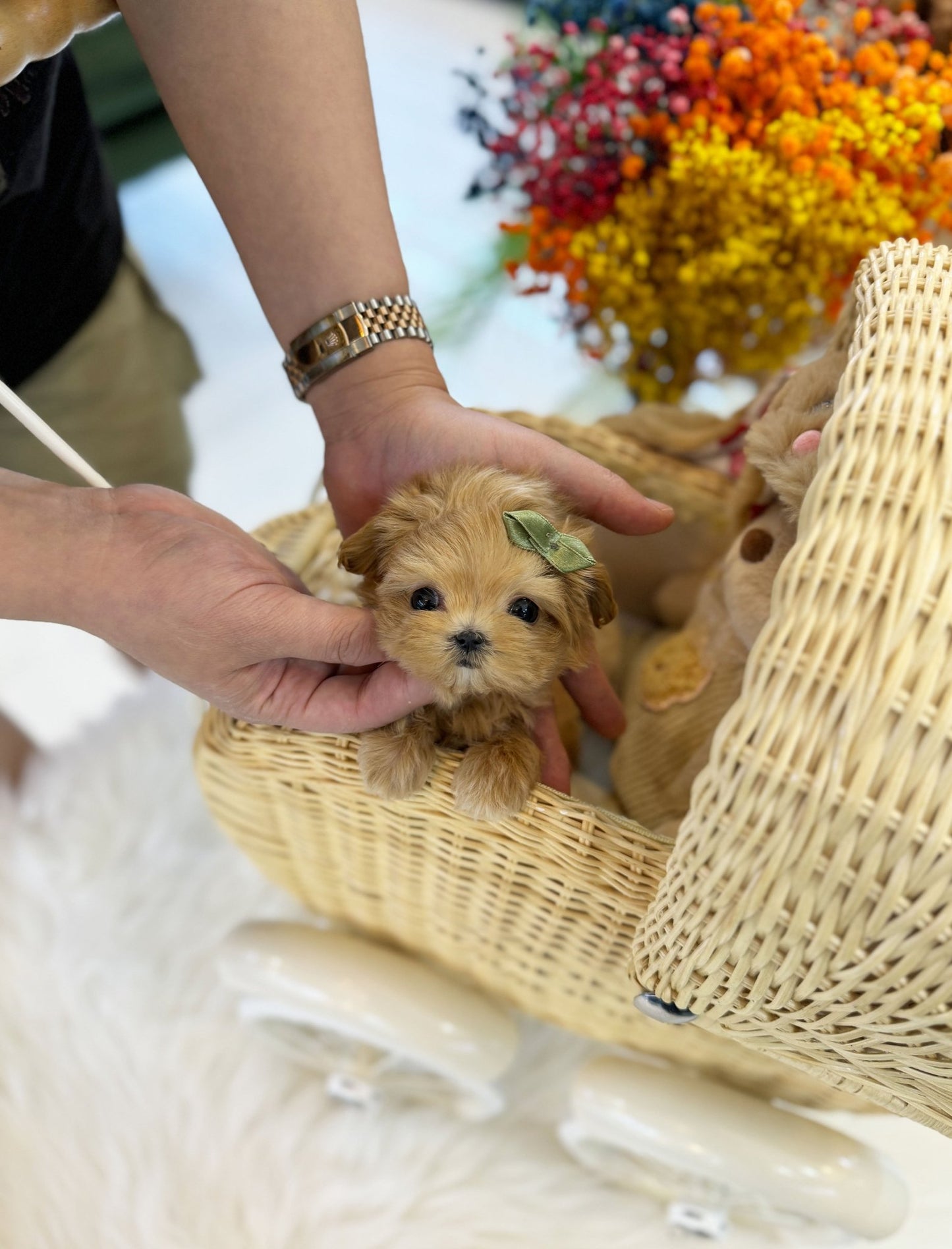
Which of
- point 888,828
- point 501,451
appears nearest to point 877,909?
point 888,828

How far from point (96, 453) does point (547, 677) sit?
924 mm

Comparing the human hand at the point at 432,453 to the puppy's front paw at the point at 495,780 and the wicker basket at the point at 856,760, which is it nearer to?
the puppy's front paw at the point at 495,780

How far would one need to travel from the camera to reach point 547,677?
2.39ft

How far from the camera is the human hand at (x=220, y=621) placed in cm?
74

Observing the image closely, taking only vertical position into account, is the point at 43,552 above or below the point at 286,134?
below

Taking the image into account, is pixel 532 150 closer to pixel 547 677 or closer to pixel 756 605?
pixel 756 605

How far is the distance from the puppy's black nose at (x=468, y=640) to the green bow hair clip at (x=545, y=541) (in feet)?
0.26

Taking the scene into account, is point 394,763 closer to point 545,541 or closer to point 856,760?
point 545,541

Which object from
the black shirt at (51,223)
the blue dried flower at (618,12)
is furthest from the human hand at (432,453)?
the blue dried flower at (618,12)

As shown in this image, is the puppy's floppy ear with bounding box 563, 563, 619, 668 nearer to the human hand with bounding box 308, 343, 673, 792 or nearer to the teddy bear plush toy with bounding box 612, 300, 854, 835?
the human hand with bounding box 308, 343, 673, 792

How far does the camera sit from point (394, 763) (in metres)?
0.76

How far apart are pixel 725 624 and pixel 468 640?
1.58 feet

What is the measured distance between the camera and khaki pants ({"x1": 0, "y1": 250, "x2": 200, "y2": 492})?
3.95 feet

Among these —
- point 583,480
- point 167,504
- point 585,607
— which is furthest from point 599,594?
point 167,504
